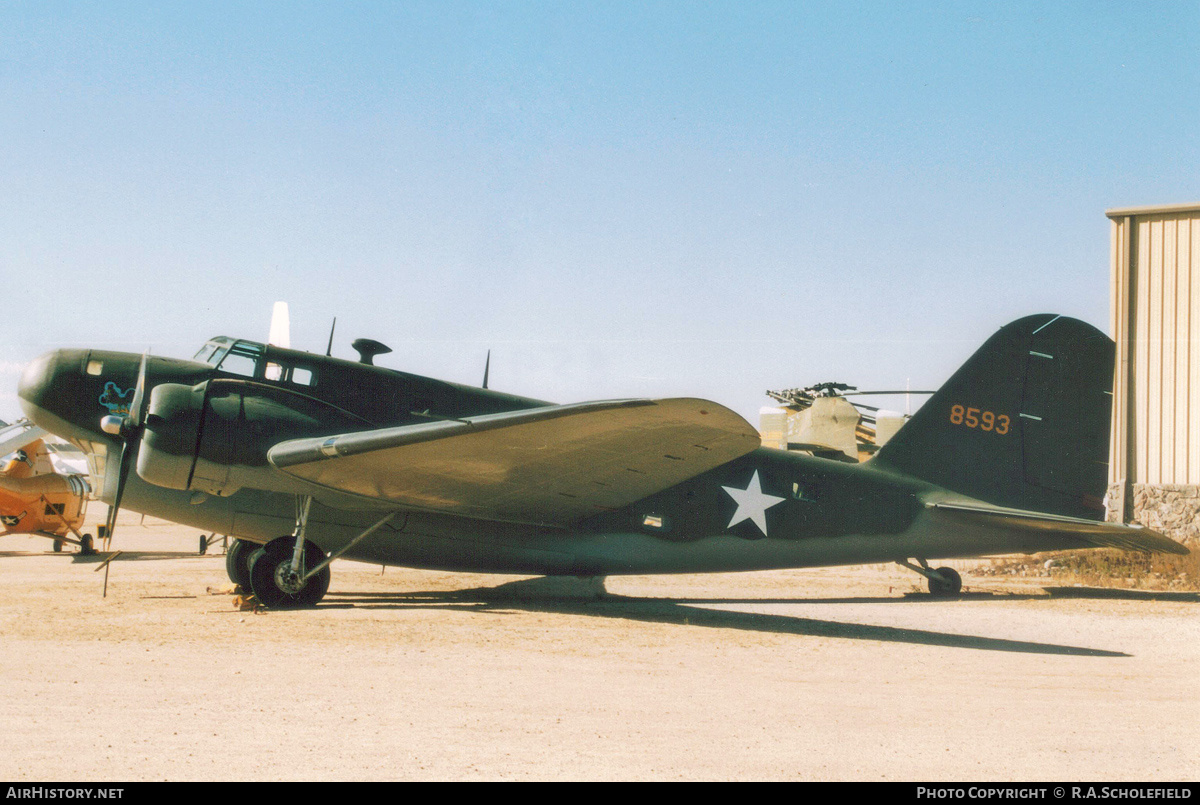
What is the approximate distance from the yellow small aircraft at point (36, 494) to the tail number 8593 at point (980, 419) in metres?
16.0

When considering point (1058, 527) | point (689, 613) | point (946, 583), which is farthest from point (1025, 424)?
point (689, 613)

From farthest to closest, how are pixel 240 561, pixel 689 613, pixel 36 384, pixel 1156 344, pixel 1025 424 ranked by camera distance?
pixel 1156 344
pixel 1025 424
pixel 240 561
pixel 689 613
pixel 36 384

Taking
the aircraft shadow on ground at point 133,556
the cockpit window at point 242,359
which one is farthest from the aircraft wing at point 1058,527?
the aircraft shadow on ground at point 133,556

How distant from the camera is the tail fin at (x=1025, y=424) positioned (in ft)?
39.6

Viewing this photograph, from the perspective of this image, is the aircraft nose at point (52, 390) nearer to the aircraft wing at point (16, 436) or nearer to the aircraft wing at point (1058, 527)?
the aircraft wing at point (16, 436)

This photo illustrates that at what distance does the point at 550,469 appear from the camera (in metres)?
9.14

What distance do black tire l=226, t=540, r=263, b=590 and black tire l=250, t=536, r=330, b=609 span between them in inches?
36.7

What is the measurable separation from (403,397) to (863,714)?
699 cm

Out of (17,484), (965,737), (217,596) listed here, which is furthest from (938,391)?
(17,484)

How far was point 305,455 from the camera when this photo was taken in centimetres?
874

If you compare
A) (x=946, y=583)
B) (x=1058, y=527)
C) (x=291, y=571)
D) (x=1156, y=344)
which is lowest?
(x=291, y=571)

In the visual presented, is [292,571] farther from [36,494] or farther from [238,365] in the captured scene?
[36,494]

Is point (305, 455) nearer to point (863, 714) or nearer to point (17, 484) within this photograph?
point (863, 714)

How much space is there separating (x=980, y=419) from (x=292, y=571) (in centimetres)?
936
